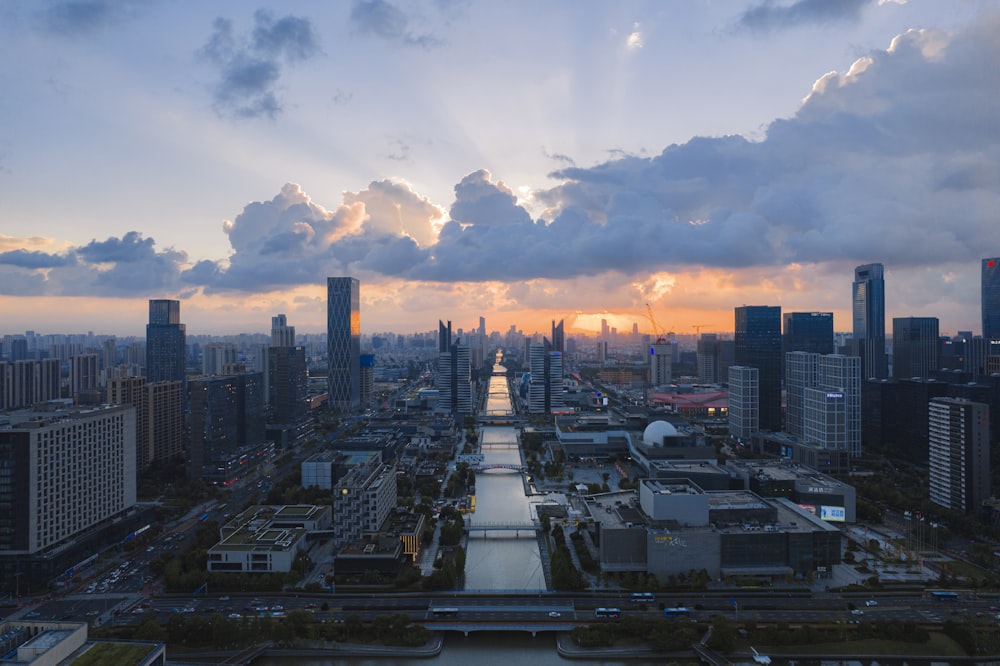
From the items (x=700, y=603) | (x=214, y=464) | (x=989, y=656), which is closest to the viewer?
(x=989, y=656)

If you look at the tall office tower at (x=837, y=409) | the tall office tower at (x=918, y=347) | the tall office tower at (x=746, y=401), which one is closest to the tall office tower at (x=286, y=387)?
the tall office tower at (x=746, y=401)

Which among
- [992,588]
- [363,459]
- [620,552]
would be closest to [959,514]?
[992,588]

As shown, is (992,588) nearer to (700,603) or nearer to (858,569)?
(858,569)

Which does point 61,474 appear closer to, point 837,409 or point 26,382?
point 26,382

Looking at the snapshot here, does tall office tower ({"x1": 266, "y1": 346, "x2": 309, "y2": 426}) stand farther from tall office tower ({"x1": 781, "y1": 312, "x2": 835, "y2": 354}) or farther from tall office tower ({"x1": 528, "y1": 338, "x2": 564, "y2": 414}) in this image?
tall office tower ({"x1": 781, "y1": 312, "x2": 835, "y2": 354})

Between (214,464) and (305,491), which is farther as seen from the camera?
(214,464)
